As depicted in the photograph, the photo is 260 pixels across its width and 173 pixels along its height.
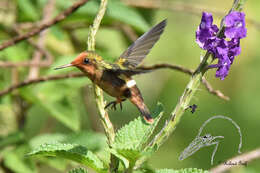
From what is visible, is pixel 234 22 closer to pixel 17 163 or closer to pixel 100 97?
pixel 100 97

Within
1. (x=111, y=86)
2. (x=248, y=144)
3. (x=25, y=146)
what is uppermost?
(x=248, y=144)

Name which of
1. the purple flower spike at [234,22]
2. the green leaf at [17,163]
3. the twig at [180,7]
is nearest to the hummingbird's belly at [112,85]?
the purple flower spike at [234,22]

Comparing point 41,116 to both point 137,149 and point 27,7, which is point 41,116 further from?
point 137,149

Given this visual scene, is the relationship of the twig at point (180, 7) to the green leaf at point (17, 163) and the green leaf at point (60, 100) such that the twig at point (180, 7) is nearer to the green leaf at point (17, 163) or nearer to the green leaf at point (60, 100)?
the green leaf at point (60, 100)

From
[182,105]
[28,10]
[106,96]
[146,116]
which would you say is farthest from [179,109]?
[106,96]

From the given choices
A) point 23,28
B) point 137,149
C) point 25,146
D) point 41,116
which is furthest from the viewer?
point 41,116

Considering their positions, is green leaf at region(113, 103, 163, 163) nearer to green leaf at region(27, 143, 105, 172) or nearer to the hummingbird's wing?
green leaf at region(27, 143, 105, 172)

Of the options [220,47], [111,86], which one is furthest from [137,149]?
[220,47]

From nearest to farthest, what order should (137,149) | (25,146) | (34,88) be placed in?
(137,149), (25,146), (34,88)
